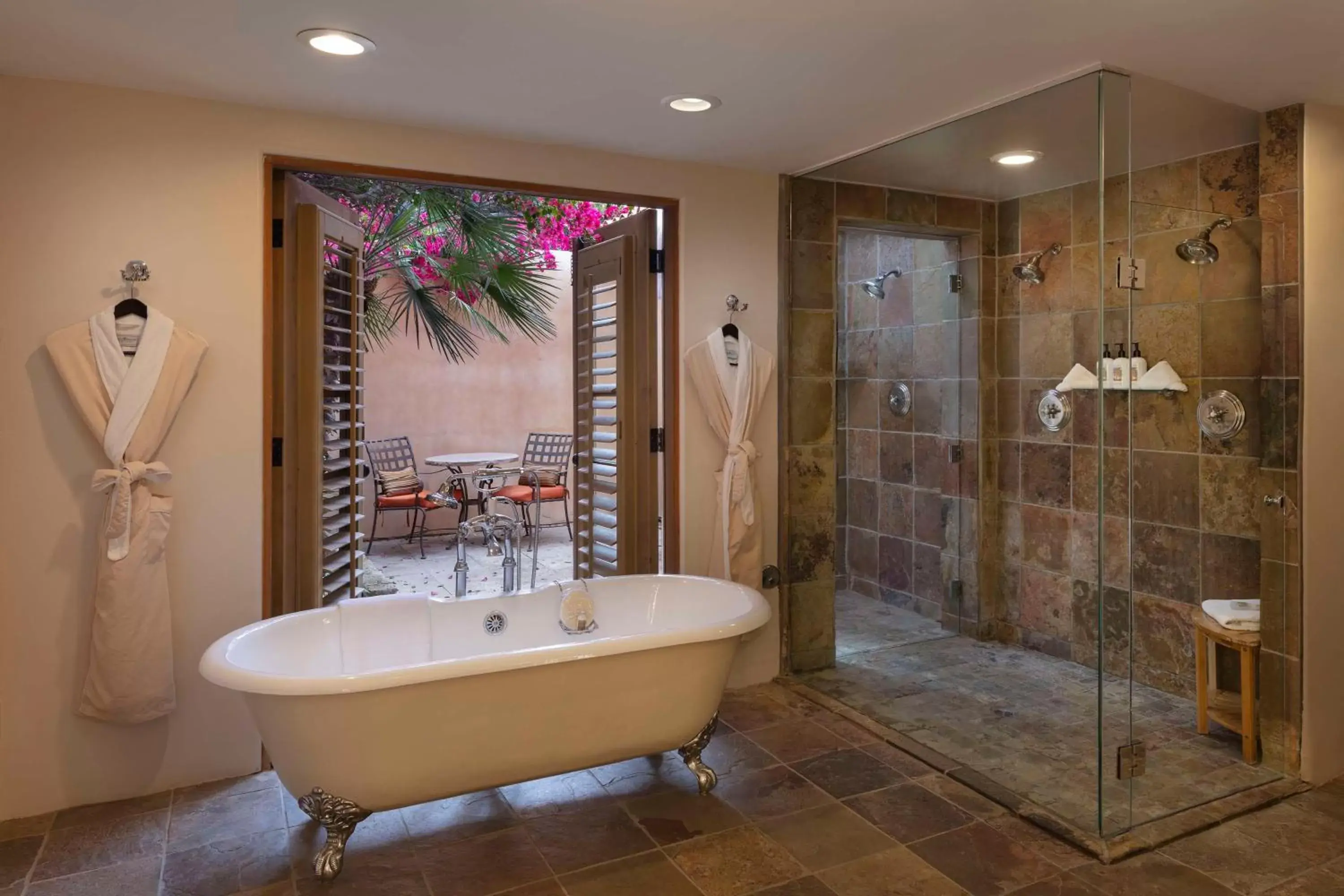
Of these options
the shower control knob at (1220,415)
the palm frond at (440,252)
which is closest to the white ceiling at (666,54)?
the shower control knob at (1220,415)

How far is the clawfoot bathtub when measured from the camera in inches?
86.5

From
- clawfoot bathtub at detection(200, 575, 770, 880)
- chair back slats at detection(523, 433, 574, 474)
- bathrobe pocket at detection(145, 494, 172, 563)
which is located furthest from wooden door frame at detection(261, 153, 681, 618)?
chair back slats at detection(523, 433, 574, 474)

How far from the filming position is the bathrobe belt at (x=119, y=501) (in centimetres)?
257

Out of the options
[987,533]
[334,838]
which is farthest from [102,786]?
[987,533]

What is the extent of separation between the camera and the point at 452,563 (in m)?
6.40

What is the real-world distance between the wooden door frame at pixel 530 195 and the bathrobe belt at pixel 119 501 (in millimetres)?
388

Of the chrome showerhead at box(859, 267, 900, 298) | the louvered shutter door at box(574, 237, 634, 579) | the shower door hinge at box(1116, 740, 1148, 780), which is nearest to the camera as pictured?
the shower door hinge at box(1116, 740, 1148, 780)

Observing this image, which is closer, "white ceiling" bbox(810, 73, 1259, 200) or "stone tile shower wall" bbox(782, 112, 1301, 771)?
"white ceiling" bbox(810, 73, 1259, 200)

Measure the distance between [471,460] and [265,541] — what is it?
13.6 feet

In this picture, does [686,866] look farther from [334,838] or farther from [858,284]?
[858,284]

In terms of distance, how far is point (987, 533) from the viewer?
4.27 meters

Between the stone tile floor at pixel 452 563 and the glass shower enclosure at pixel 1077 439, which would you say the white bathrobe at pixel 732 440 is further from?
the stone tile floor at pixel 452 563

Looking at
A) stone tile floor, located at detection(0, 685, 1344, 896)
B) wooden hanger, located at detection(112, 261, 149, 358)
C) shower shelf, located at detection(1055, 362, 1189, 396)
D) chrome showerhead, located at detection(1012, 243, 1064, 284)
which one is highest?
chrome showerhead, located at detection(1012, 243, 1064, 284)

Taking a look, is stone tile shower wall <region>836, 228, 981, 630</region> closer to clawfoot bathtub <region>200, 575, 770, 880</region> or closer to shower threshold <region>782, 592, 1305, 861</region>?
shower threshold <region>782, 592, 1305, 861</region>
